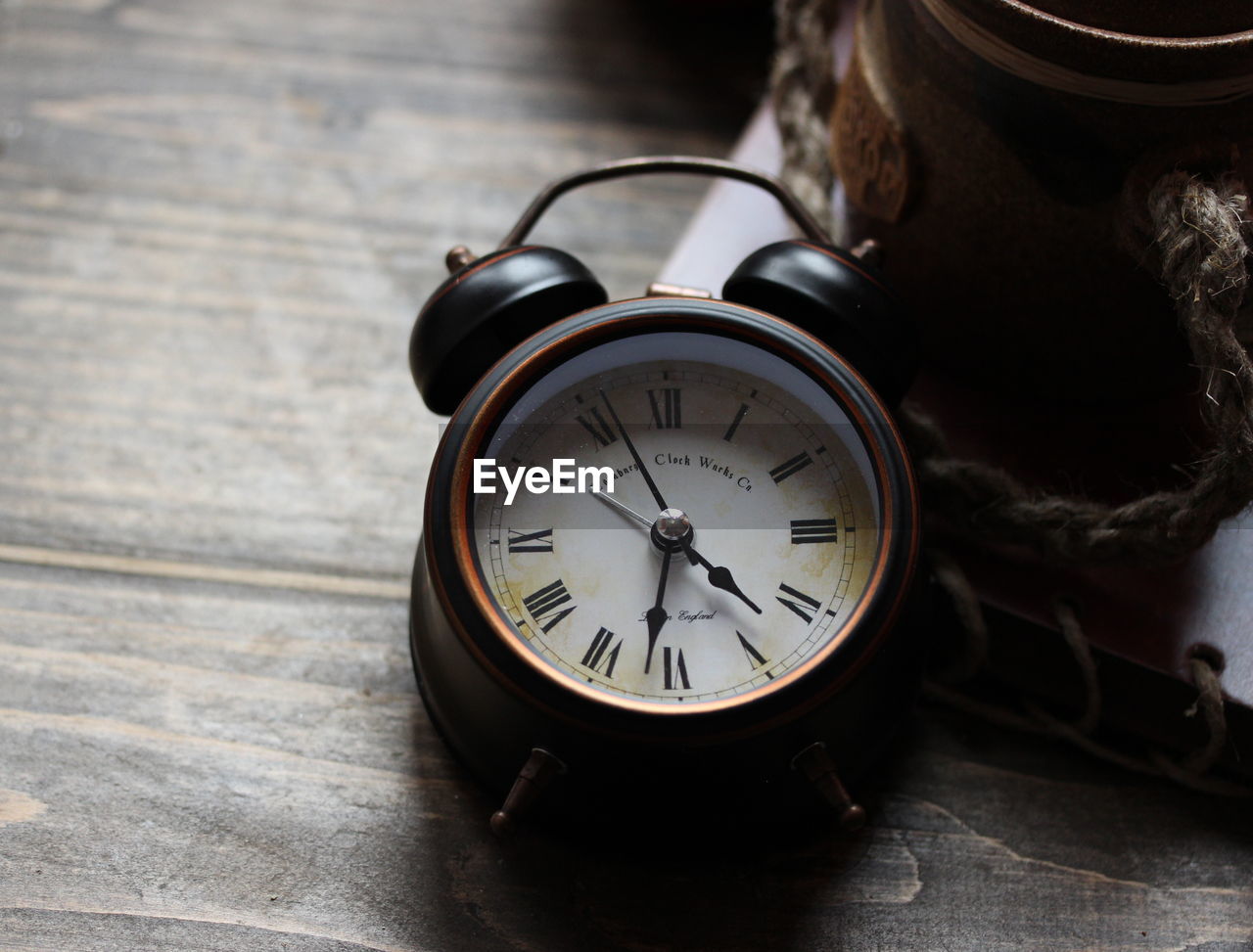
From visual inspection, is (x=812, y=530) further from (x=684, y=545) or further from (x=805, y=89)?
(x=805, y=89)

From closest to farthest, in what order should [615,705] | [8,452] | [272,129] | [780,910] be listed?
1. [615,705]
2. [780,910]
3. [8,452]
4. [272,129]

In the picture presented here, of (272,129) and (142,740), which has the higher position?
(272,129)

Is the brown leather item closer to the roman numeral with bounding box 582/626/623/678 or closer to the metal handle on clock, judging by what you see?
the metal handle on clock

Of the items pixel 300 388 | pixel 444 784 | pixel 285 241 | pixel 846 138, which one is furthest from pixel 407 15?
pixel 444 784

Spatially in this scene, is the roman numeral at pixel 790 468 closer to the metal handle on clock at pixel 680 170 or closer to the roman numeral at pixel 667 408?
the roman numeral at pixel 667 408

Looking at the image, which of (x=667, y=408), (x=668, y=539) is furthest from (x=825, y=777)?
(x=667, y=408)

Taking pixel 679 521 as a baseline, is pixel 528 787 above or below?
below

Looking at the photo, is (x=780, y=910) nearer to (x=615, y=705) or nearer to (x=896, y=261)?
(x=615, y=705)
